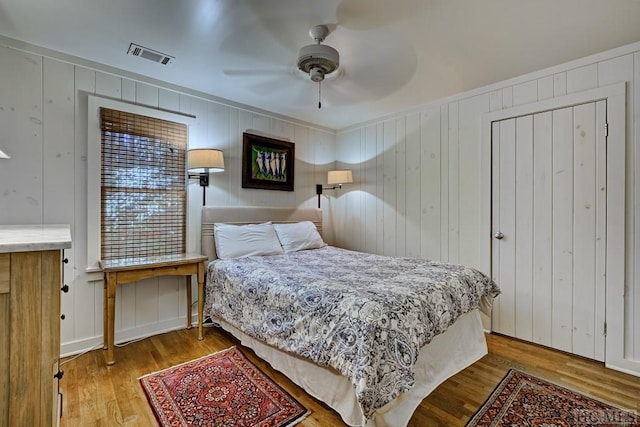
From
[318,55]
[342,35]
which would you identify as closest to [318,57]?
[318,55]

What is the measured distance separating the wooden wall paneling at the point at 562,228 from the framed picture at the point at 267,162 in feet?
9.33

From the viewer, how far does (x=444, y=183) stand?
325cm

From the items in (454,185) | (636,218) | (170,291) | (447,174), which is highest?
(447,174)

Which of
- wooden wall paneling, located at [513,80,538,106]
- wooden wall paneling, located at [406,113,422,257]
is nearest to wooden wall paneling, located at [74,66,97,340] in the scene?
wooden wall paneling, located at [406,113,422,257]

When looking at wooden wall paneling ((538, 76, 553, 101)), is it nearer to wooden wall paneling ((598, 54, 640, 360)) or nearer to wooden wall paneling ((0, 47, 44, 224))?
wooden wall paneling ((598, 54, 640, 360))

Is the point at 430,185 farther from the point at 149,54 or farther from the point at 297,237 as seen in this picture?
the point at 149,54

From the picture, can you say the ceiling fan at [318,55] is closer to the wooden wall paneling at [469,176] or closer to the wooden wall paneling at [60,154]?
the wooden wall paneling at [469,176]

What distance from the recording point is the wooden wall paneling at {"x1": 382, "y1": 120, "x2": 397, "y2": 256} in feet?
12.3

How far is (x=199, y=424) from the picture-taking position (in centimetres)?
162

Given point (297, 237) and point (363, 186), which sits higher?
point (363, 186)

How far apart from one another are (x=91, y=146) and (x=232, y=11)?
169cm

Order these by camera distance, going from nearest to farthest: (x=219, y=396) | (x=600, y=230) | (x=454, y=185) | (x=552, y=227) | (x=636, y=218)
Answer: (x=219, y=396), (x=636, y=218), (x=600, y=230), (x=552, y=227), (x=454, y=185)

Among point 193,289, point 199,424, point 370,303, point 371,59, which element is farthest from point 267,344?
point 371,59

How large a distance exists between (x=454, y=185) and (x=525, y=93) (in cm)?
104
